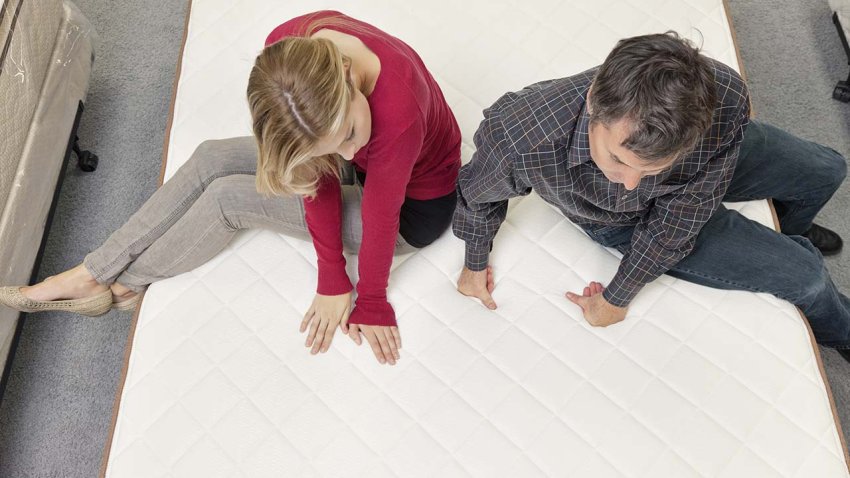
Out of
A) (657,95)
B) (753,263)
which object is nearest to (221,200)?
(657,95)

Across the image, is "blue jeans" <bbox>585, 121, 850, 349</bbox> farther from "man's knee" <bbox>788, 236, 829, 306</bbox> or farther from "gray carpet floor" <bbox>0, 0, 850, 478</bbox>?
"gray carpet floor" <bbox>0, 0, 850, 478</bbox>

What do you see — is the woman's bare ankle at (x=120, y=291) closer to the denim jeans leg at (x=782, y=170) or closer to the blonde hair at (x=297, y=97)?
the blonde hair at (x=297, y=97)

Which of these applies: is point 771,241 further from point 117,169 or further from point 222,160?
point 117,169

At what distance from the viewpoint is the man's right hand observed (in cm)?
118

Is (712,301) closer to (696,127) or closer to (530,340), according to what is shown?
(530,340)

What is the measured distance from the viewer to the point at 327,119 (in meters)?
0.84

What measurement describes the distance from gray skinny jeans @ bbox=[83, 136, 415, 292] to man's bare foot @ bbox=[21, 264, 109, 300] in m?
0.02

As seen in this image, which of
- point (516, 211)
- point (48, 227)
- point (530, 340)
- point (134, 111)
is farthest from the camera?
point (134, 111)

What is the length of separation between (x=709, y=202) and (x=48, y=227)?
4.24 feet

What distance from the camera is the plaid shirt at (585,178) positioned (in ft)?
3.09

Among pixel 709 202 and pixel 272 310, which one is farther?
pixel 272 310

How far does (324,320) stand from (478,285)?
0.26 meters

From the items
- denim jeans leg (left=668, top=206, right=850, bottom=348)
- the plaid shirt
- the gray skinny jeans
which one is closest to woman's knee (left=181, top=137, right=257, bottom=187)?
the gray skinny jeans

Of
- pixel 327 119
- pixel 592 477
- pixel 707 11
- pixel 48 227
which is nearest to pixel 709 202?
pixel 592 477
